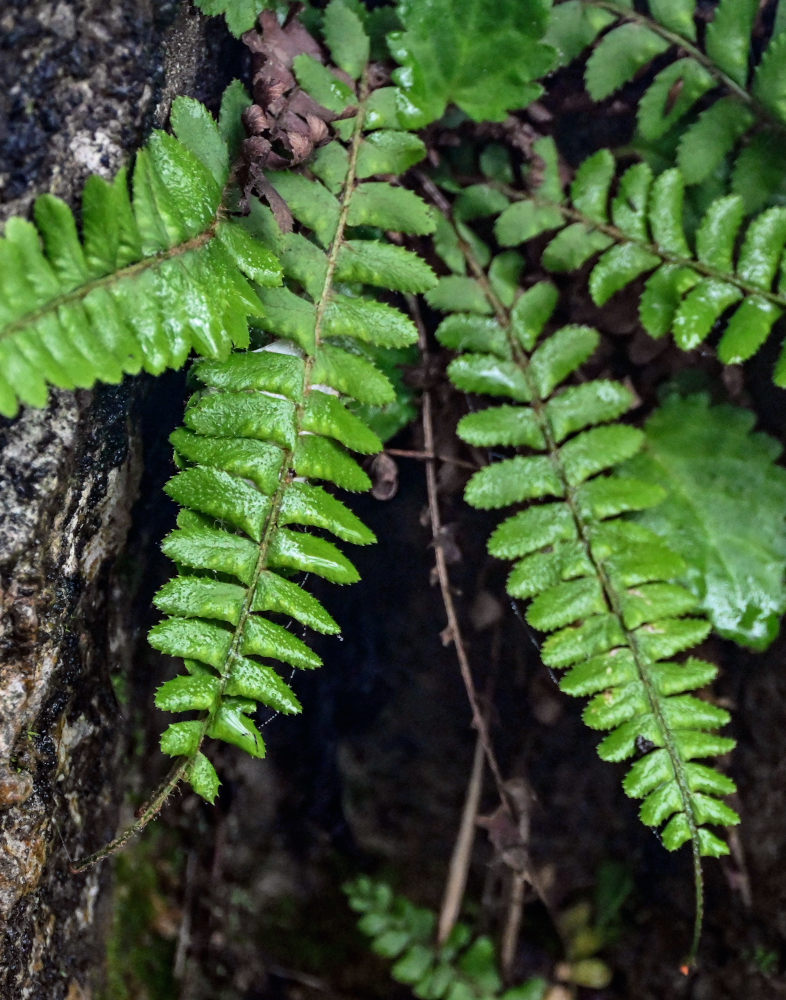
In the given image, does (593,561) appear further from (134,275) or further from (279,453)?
(134,275)

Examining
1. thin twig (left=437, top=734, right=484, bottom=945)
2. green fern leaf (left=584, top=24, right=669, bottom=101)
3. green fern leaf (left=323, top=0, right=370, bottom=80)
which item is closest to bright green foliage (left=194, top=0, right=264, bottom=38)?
green fern leaf (left=323, top=0, right=370, bottom=80)

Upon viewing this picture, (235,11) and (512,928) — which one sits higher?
(235,11)

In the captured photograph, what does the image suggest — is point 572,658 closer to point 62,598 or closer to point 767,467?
point 767,467

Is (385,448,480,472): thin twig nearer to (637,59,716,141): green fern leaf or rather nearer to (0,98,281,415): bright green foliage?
(0,98,281,415): bright green foliage

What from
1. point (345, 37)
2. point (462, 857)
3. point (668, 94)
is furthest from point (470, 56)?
point (462, 857)

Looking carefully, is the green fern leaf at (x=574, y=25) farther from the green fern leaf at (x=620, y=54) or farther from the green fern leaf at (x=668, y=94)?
the green fern leaf at (x=668, y=94)

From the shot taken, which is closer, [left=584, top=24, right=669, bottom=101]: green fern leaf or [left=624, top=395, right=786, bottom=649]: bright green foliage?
[left=584, top=24, right=669, bottom=101]: green fern leaf

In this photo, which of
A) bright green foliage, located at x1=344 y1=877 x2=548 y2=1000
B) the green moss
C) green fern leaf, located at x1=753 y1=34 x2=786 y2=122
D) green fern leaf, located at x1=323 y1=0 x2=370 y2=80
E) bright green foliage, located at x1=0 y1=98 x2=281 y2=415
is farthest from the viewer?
bright green foliage, located at x1=344 y1=877 x2=548 y2=1000

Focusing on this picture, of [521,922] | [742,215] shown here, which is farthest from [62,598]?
[521,922]
